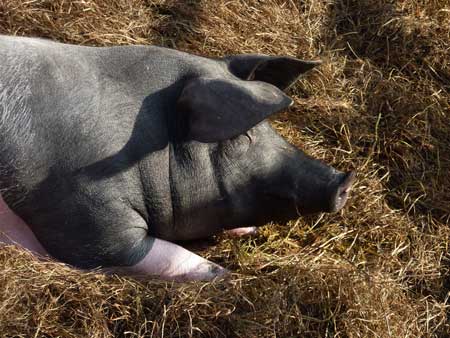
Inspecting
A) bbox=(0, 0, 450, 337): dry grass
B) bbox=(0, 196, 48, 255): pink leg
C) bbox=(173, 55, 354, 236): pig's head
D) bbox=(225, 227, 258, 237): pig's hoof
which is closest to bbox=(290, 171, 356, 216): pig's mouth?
bbox=(173, 55, 354, 236): pig's head

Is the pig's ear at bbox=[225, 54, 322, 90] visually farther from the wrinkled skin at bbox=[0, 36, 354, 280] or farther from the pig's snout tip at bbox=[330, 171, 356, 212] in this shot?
the pig's snout tip at bbox=[330, 171, 356, 212]

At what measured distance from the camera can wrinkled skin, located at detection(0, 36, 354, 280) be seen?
3.17 meters

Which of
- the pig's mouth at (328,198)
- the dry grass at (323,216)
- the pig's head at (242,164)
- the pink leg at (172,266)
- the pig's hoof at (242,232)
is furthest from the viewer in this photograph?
the pig's hoof at (242,232)

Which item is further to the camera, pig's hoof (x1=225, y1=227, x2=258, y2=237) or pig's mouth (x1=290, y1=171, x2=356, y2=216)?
pig's hoof (x1=225, y1=227, x2=258, y2=237)

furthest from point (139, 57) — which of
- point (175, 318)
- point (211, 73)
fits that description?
point (175, 318)

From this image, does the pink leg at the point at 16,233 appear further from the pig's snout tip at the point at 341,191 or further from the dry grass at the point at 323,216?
the pig's snout tip at the point at 341,191

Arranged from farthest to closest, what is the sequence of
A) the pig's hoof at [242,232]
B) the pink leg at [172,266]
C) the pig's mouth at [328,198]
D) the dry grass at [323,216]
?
the pig's hoof at [242,232], the pig's mouth at [328,198], the pink leg at [172,266], the dry grass at [323,216]

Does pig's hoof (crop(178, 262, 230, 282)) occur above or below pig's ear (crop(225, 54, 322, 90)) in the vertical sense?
below

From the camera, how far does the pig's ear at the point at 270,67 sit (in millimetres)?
3541

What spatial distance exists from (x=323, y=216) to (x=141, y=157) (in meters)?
1.04

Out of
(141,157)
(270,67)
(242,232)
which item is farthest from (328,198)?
(141,157)

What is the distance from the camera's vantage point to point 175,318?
3.04 meters

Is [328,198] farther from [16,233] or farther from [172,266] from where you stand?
[16,233]

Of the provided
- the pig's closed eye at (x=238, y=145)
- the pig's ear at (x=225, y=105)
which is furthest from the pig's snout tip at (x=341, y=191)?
the pig's ear at (x=225, y=105)
